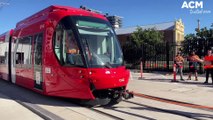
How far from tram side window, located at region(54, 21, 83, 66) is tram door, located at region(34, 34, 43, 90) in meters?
1.28

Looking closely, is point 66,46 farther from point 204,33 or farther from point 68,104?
point 204,33

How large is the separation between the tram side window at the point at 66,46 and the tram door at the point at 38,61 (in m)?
1.28

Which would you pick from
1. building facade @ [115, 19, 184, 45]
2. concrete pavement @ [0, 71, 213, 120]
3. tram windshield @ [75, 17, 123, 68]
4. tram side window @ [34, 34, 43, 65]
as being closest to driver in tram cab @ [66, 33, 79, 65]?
tram windshield @ [75, 17, 123, 68]

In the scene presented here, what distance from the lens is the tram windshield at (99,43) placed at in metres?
9.35

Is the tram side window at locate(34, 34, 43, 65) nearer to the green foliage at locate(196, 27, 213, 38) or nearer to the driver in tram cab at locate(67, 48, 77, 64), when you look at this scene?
the driver in tram cab at locate(67, 48, 77, 64)

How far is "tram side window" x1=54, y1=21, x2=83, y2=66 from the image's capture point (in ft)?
30.5

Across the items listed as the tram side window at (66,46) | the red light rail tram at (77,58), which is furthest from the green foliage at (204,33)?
the tram side window at (66,46)

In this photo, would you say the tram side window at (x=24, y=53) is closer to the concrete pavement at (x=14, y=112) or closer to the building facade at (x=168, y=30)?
the concrete pavement at (x=14, y=112)

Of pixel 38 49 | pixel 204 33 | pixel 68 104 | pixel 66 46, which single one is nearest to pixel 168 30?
pixel 204 33

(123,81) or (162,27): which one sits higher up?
(162,27)

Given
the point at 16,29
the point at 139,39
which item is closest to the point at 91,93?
the point at 16,29

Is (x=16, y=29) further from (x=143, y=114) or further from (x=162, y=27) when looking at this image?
(x=162, y=27)

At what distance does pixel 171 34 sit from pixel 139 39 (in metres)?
38.9

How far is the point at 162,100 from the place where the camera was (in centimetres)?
1063
